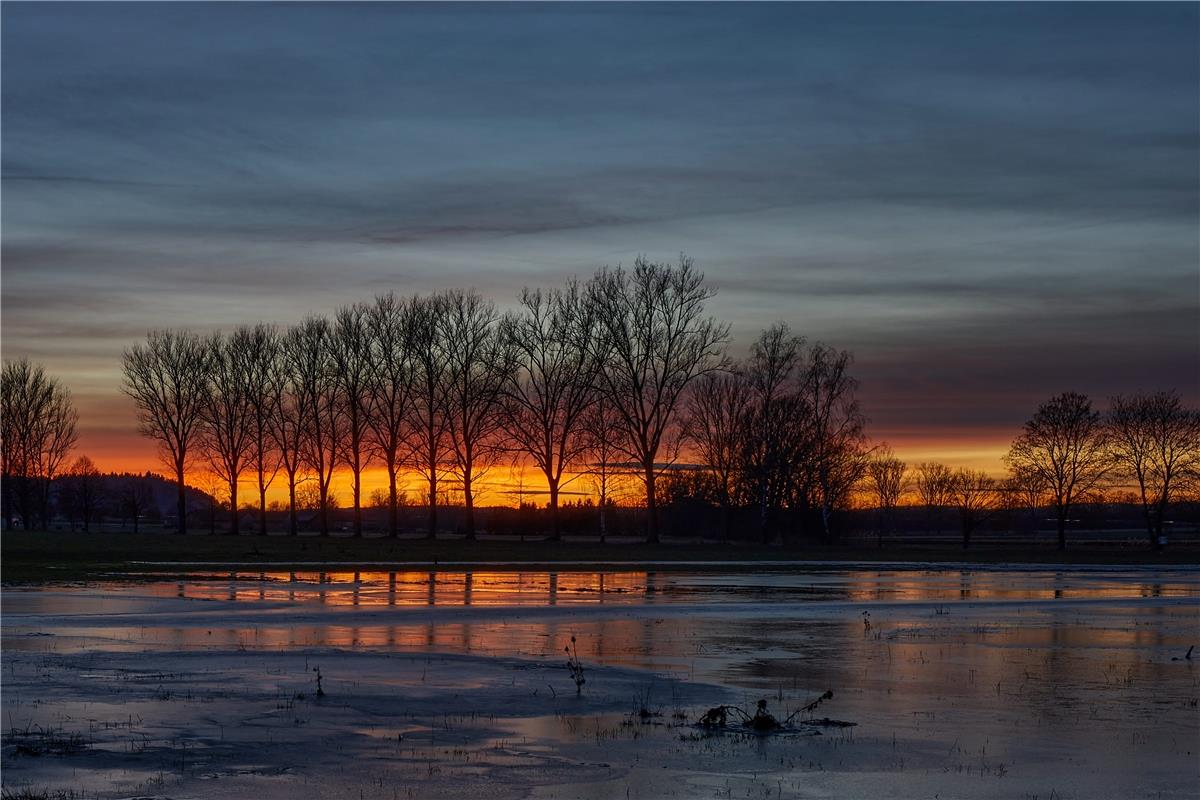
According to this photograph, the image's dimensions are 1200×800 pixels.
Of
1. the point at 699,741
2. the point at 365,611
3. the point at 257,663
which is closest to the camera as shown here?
the point at 699,741

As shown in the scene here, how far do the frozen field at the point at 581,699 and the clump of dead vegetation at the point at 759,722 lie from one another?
176 millimetres

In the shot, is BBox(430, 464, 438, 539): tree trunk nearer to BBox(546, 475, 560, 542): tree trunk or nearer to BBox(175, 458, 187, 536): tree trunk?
BBox(546, 475, 560, 542): tree trunk

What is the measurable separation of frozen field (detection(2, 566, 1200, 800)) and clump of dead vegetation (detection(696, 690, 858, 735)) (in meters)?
0.18

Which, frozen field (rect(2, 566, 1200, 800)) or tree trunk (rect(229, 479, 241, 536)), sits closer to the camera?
frozen field (rect(2, 566, 1200, 800))

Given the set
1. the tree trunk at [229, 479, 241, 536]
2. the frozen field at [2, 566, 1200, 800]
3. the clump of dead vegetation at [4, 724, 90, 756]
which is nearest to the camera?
the frozen field at [2, 566, 1200, 800]

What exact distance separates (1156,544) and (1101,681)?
8093 cm

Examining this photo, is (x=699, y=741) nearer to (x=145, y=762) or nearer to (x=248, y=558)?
(x=145, y=762)

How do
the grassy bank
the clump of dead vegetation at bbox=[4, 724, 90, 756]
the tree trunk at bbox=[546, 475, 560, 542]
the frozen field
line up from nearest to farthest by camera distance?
the frozen field < the clump of dead vegetation at bbox=[4, 724, 90, 756] < the grassy bank < the tree trunk at bbox=[546, 475, 560, 542]

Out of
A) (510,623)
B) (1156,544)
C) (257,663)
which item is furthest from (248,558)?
(1156,544)

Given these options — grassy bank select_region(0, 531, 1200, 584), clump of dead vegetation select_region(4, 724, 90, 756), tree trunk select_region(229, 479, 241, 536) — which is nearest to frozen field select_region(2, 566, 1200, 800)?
clump of dead vegetation select_region(4, 724, 90, 756)

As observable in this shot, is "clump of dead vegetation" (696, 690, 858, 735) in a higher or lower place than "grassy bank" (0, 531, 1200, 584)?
higher

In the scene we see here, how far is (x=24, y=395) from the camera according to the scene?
12238 centimetres

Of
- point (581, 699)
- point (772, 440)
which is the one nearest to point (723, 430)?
point (772, 440)

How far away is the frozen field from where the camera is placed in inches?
475
